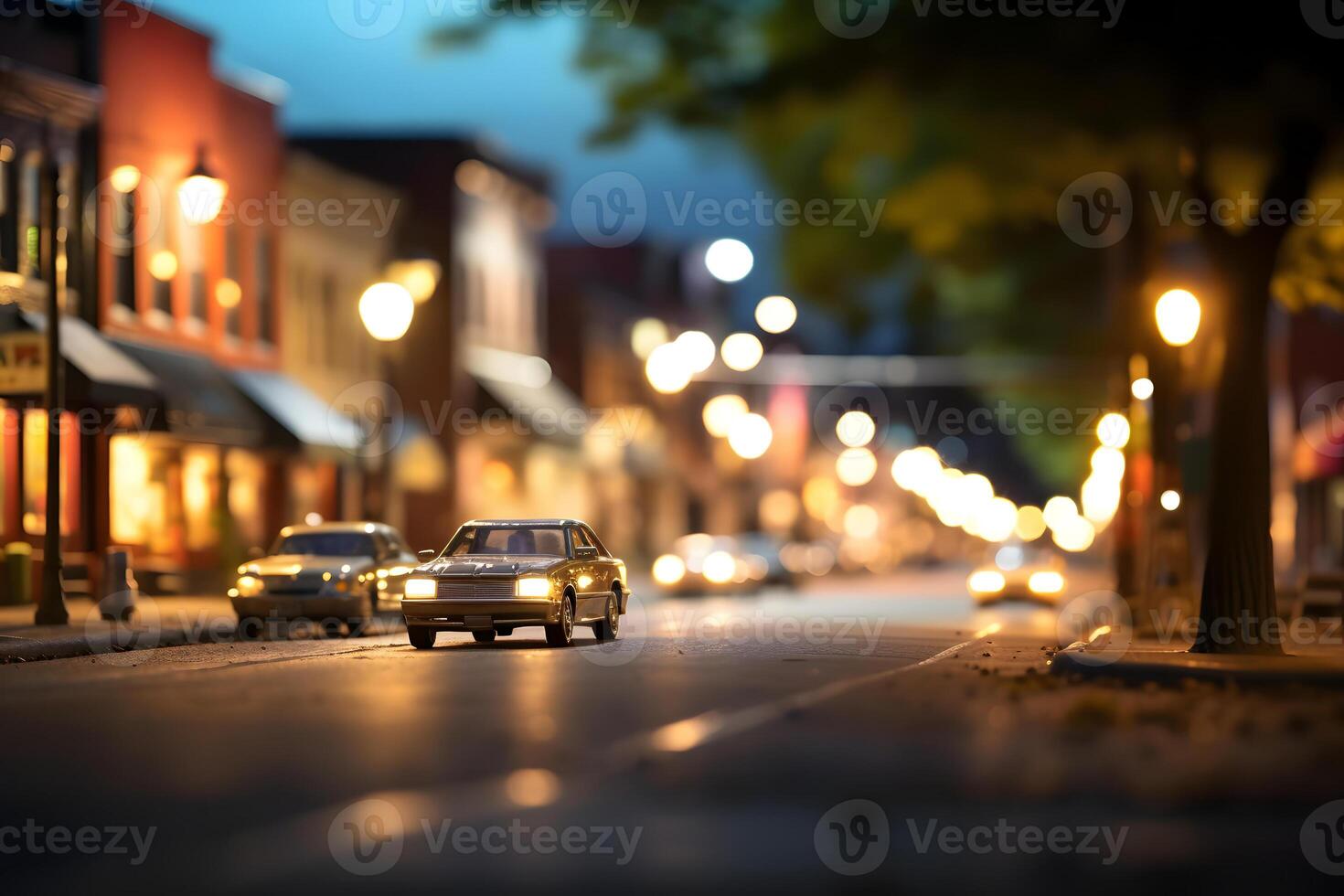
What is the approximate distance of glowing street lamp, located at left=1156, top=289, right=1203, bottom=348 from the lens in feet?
90.5

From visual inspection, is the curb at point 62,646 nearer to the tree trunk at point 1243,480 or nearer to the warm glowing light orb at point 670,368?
the tree trunk at point 1243,480

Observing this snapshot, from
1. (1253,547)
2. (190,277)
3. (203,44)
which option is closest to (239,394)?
(190,277)

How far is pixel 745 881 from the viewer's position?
32.1 feet

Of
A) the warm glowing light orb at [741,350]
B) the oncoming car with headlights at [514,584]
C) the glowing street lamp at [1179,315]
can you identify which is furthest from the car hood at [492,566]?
the warm glowing light orb at [741,350]

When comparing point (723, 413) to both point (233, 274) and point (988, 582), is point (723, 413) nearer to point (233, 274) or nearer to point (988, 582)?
point (988, 582)

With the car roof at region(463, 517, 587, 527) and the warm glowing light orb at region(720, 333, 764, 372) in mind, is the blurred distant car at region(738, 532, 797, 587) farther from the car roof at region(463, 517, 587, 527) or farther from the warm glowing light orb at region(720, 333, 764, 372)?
the car roof at region(463, 517, 587, 527)

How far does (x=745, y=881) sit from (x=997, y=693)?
10.1 meters

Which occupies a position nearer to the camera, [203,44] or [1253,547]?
[1253,547]

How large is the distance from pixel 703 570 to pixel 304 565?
86.9 ft

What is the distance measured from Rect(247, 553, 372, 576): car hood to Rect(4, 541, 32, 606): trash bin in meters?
6.51

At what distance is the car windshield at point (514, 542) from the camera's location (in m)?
26.6

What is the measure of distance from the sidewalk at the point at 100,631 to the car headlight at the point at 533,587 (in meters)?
4.74

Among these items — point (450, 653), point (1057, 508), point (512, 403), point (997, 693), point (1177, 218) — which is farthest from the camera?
point (1057, 508)

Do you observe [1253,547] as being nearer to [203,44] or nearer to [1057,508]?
[203,44]
